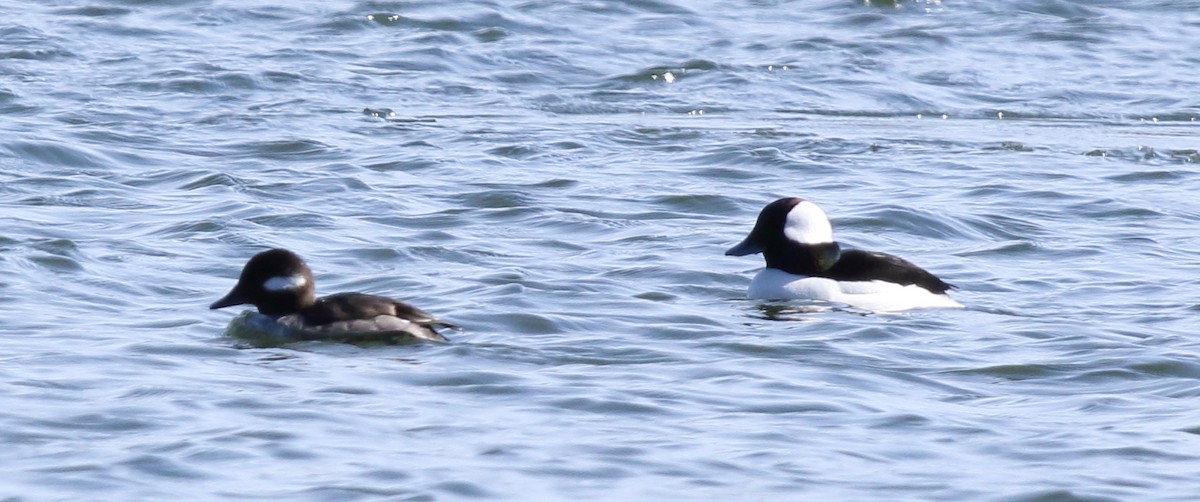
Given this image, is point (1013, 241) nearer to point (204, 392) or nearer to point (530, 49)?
point (204, 392)

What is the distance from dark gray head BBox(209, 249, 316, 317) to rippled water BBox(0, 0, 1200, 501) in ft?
→ 0.88

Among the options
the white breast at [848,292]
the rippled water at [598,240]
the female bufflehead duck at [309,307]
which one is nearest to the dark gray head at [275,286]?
the female bufflehead duck at [309,307]

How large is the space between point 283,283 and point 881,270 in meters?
3.12

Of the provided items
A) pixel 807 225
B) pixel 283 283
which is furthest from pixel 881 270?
pixel 283 283

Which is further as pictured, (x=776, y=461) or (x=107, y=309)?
(x=107, y=309)

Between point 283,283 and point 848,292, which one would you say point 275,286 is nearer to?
point 283,283

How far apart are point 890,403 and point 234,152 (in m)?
7.85

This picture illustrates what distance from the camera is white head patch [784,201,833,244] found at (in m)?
11.4

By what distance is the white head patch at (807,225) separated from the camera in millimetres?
11422

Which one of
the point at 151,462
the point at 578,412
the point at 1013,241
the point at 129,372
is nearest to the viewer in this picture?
the point at 151,462

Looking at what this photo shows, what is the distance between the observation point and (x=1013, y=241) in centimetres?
1274

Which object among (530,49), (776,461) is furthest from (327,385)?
(530,49)

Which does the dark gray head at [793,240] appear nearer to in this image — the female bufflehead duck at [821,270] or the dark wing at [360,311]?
the female bufflehead duck at [821,270]

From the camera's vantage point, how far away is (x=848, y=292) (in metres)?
11.1
